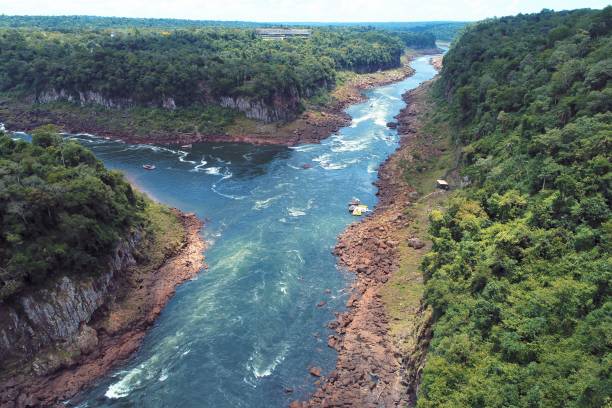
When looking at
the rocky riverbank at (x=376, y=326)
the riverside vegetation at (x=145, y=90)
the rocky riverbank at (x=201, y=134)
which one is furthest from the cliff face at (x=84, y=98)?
the rocky riverbank at (x=376, y=326)

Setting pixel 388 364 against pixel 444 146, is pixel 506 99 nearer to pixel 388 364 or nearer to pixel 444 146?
pixel 444 146

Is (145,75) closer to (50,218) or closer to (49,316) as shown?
(50,218)

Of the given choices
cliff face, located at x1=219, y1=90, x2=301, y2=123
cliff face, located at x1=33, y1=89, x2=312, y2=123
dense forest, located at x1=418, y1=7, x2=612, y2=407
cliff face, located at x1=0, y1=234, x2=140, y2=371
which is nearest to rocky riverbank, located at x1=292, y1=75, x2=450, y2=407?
dense forest, located at x1=418, y1=7, x2=612, y2=407

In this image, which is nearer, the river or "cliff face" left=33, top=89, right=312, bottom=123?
the river

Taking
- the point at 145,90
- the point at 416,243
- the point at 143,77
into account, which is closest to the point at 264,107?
the point at 145,90

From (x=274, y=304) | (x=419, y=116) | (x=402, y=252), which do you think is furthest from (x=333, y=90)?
(x=274, y=304)

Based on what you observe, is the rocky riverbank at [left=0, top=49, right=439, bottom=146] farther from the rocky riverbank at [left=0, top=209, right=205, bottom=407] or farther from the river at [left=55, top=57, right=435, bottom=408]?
the rocky riverbank at [left=0, top=209, right=205, bottom=407]
